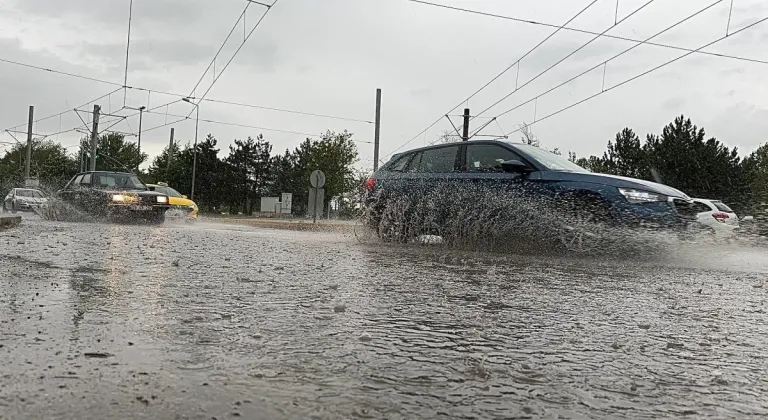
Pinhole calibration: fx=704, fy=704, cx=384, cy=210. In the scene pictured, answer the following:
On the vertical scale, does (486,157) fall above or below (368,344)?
above

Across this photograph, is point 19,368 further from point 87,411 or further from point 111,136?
point 111,136

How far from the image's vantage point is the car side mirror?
25.5ft

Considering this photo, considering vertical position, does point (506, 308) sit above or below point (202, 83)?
below

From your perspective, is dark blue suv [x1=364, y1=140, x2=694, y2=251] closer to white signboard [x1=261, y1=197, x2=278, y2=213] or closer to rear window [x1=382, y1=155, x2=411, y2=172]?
rear window [x1=382, y1=155, x2=411, y2=172]

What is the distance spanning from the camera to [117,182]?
1634 cm

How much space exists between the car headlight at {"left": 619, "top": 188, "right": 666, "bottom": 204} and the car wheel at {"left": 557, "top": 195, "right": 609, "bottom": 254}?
0.26 m

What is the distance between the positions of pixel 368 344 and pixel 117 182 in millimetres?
14875

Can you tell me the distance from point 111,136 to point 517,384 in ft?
223

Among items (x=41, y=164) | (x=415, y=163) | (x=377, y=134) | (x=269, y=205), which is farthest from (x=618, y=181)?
(x=41, y=164)

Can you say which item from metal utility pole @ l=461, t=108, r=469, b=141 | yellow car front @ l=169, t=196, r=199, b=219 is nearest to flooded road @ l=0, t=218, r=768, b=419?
yellow car front @ l=169, t=196, r=199, b=219

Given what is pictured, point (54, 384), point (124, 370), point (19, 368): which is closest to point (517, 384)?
point (124, 370)

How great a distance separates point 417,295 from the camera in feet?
14.1

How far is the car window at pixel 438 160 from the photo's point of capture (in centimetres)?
882

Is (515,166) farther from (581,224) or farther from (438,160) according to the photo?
(438,160)
